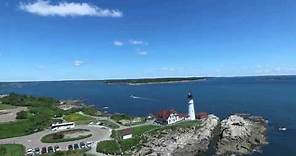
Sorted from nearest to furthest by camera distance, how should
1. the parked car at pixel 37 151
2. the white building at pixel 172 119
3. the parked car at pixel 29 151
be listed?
the parked car at pixel 29 151, the parked car at pixel 37 151, the white building at pixel 172 119

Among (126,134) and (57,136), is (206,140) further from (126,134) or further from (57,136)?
(57,136)

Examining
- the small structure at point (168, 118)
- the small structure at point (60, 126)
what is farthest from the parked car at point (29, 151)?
the small structure at point (168, 118)

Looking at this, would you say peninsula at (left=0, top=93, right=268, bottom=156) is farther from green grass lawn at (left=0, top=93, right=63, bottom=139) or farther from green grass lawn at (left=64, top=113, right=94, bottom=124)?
green grass lawn at (left=64, top=113, right=94, bottom=124)

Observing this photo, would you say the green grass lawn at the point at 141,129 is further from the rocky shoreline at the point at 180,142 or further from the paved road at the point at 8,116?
the paved road at the point at 8,116

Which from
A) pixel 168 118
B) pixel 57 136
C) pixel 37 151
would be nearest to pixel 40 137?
pixel 57 136

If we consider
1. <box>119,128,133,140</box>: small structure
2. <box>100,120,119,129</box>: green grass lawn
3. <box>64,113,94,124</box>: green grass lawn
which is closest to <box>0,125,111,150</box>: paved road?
<box>119,128,133,140</box>: small structure

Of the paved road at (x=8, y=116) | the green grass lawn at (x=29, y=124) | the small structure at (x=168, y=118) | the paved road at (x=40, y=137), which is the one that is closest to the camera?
the paved road at (x=40, y=137)

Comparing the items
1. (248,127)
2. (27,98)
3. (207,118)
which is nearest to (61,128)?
(207,118)
